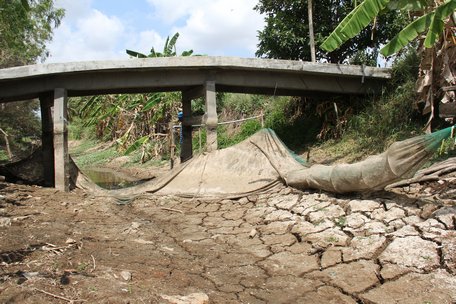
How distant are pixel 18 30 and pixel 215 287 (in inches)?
555

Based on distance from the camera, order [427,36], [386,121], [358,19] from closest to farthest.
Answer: [427,36], [358,19], [386,121]

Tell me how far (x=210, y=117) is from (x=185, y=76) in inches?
44.1

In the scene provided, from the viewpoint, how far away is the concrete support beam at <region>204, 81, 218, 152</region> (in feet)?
27.6

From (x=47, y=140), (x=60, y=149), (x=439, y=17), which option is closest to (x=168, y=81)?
(x=60, y=149)

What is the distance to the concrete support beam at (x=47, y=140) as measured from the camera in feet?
29.3

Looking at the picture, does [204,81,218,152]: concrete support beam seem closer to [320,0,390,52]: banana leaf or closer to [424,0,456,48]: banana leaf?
[320,0,390,52]: banana leaf

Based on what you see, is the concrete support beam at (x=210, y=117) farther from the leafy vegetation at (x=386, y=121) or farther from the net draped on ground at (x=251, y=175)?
the leafy vegetation at (x=386, y=121)

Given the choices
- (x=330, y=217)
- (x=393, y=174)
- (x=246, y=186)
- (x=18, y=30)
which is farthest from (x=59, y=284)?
(x=18, y=30)

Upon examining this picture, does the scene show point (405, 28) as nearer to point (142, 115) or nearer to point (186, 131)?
point (186, 131)

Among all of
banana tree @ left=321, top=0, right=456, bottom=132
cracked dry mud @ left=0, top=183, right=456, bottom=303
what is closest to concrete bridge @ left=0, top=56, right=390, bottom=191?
banana tree @ left=321, top=0, right=456, bottom=132

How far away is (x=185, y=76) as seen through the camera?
881 cm

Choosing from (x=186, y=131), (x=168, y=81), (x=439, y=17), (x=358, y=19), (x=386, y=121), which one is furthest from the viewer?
(x=186, y=131)

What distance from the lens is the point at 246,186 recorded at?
22.4ft

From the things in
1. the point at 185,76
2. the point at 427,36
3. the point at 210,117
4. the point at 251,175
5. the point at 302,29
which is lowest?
the point at 251,175
